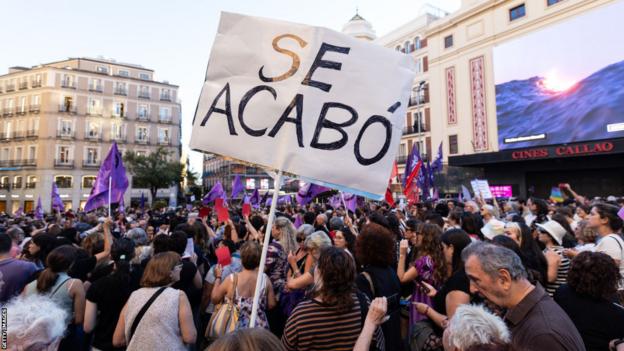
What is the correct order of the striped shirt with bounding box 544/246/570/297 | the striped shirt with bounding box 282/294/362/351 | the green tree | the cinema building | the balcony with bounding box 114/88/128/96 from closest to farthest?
the striped shirt with bounding box 282/294/362/351, the striped shirt with bounding box 544/246/570/297, the cinema building, the green tree, the balcony with bounding box 114/88/128/96

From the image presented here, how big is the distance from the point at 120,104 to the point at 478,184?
50138 mm

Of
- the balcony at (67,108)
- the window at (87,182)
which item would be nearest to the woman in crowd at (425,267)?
the window at (87,182)

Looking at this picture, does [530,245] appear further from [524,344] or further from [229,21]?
[229,21]

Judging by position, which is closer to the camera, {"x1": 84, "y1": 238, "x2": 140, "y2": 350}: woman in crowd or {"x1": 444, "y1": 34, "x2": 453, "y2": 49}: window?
{"x1": 84, "y1": 238, "x2": 140, "y2": 350}: woman in crowd

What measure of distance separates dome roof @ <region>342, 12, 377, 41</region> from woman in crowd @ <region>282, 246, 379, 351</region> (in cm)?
4421

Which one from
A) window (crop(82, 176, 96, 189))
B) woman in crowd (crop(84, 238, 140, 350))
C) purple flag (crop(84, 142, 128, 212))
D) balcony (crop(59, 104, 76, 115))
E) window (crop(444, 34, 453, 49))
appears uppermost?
window (crop(444, 34, 453, 49))

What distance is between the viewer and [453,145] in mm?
31375

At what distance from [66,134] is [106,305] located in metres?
51.8

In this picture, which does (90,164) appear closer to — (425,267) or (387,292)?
(425,267)

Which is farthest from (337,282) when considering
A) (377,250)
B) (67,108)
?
(67,108)

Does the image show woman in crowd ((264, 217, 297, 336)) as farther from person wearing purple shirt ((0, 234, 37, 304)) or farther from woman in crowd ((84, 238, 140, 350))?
person wearing purple shirt ((0, 234, 37, 304))

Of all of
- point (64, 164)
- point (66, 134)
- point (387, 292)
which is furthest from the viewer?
point (66, 134)

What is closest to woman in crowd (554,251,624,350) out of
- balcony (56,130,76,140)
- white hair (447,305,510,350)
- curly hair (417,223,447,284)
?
curly hair (417,223,447,284)

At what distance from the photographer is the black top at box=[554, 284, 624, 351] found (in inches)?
93.2
